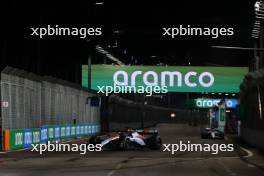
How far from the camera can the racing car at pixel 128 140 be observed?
3098 centimetres

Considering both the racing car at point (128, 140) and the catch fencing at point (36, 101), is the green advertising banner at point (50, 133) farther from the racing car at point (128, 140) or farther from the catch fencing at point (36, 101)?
the racing car at point (128, 140)

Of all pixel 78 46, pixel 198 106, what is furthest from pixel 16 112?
pixel 198 106

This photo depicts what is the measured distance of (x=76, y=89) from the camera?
54.4m

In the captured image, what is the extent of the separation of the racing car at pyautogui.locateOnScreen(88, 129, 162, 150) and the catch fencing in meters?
4.57

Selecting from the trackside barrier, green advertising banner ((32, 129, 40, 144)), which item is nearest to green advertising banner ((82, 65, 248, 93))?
the trackside barrier

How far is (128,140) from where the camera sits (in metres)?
31.5

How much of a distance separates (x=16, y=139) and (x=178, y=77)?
31.8 meters

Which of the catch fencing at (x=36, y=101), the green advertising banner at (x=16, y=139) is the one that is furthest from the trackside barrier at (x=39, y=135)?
the catch fencing at (x=36, y=101)

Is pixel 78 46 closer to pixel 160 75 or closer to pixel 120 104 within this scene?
pixel 160 75

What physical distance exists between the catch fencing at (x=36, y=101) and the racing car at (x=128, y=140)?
457 centimetres

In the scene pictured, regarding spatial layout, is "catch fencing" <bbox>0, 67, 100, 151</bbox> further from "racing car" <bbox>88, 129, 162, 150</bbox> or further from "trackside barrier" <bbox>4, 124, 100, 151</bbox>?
"racing car" <bbox>88, 129, 162, 150</bbox>

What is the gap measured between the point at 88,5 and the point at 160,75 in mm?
23466

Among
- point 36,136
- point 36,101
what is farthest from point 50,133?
point 36,136

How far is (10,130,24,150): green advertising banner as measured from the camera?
1230 inches
